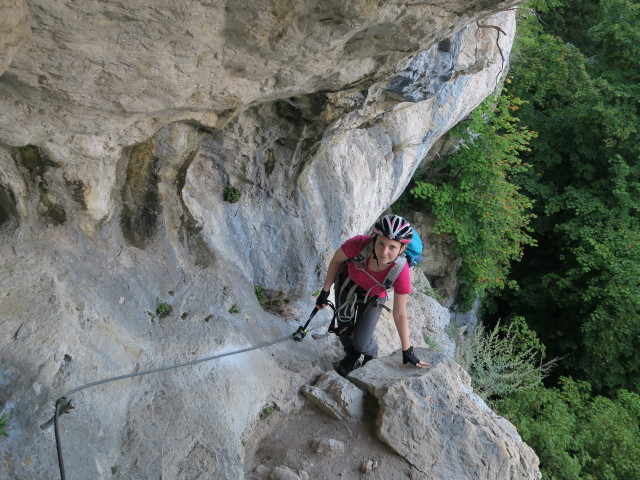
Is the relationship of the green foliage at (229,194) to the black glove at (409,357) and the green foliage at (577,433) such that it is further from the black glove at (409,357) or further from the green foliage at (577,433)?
the green foliage at (577,433)

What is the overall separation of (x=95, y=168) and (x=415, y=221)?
390 inches

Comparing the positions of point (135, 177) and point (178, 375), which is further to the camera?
point (135, 177)

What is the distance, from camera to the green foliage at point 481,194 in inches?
464

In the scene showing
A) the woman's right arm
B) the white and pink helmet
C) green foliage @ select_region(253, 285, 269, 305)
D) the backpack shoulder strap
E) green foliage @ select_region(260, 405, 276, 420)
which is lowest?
green foliage @ select_region(260, 405, 276, 420)

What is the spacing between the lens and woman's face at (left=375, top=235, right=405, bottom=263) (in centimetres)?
408

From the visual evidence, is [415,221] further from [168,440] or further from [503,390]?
[168,440]

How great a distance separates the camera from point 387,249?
4098 mm

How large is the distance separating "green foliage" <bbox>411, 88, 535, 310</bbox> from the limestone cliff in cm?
650

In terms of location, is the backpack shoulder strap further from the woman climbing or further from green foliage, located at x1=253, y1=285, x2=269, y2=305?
green foliage, located at x1=253, y1=285, x2=269, y2=305

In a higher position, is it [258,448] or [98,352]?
[98,352]

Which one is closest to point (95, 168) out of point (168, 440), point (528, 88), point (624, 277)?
point (168, 440)

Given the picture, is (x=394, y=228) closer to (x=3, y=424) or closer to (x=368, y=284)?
(x=368, y=284)

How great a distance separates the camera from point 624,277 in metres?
13.0

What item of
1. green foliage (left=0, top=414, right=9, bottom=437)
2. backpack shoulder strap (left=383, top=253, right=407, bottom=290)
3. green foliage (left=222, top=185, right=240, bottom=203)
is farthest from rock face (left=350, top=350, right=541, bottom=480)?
green foliage (left=0, top=414, right=9, bottom=437)
